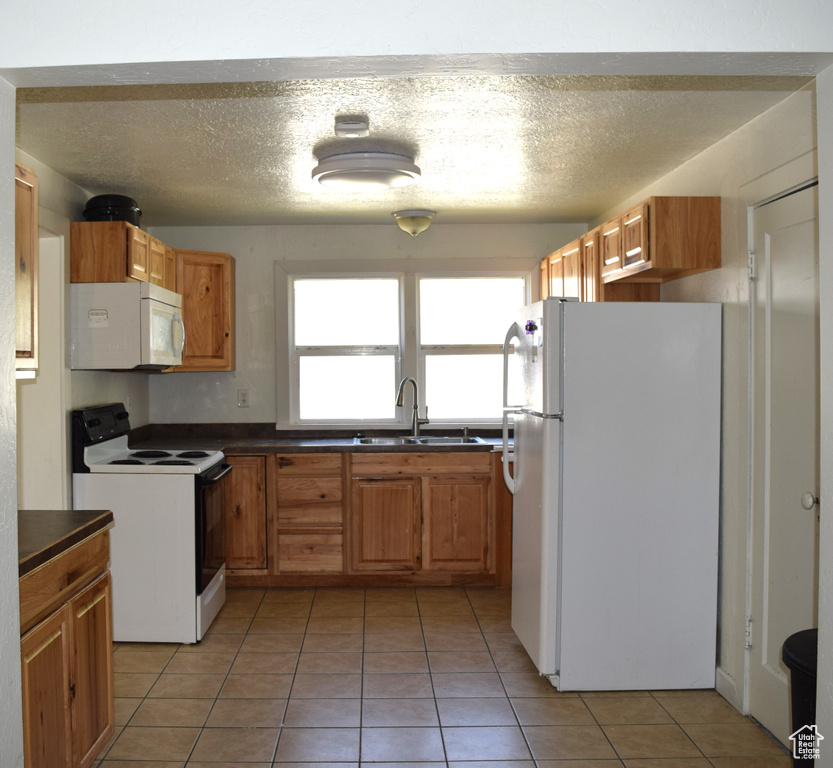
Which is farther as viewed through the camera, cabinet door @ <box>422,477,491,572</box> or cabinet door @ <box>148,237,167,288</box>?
cabinet door @ <box>422,477,491,572</box>

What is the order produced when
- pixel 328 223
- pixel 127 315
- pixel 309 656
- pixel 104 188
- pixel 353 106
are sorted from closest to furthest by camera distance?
pixel 353 106 < pixel 309 656 < pixel 127 315 < pixel 104 188 < pixel 328 223

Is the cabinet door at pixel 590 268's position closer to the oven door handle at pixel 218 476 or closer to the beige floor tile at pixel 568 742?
the beige floor tile at pixel 568 742

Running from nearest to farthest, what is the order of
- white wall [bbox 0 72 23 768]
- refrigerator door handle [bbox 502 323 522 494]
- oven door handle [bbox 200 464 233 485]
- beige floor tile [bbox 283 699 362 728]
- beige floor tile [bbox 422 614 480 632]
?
white wall [bbox 0 72 23 768]
beige floor tile [bbox 283 699 362 728]
refrigerator door handle [bbox 502 323 522 494]
oven door handle [bbox 200 464 233 485]
beige floor tile [bbox 422 614 480 632]

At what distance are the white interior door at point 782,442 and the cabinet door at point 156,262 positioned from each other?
10.1 ft

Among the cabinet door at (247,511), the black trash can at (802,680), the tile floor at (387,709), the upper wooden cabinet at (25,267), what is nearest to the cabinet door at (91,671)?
the tile floor at (387,709)

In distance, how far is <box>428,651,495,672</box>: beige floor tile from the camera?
321 cm

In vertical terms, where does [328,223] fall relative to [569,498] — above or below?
above

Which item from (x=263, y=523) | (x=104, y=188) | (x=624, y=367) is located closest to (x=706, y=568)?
(x=624, y=367)

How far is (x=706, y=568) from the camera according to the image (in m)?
2.97

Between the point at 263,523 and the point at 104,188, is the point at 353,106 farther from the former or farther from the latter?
the point at 263,523

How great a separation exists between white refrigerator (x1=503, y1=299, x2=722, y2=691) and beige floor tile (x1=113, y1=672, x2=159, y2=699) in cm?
168

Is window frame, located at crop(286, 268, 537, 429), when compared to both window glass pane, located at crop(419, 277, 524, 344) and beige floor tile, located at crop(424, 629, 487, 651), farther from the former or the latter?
beige floor tile, located at crop(424, 629, 487, 651)

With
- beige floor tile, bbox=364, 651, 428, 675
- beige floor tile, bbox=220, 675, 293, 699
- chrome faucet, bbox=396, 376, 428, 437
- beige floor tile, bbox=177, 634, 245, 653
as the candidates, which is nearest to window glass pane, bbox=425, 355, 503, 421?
chrome faucet, bbox=396, 376, 428, 437

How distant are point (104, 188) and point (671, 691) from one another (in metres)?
3.73
